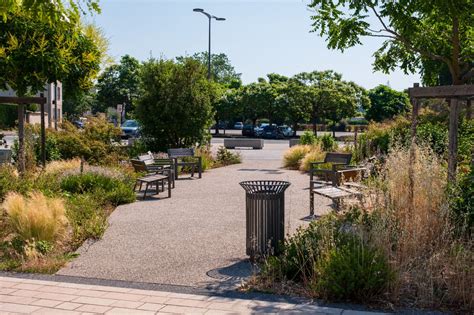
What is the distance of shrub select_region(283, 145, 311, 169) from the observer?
18109mm

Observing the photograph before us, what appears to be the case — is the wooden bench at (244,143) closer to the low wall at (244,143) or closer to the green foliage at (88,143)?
the low wall at (244,143)

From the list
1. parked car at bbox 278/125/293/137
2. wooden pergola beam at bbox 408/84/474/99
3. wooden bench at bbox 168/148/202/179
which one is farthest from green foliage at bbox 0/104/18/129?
wooden pergola beam at bbox 408/84/474/99

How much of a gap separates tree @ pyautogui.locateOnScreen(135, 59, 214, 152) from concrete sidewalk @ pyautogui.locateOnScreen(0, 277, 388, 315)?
42.8ft

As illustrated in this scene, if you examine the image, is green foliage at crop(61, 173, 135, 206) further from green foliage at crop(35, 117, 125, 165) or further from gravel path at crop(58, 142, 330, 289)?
green foliage at crop(35, 117, 125, 165)

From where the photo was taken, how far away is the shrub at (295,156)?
18.1 metres

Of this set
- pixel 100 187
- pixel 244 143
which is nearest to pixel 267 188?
pixel 100 187

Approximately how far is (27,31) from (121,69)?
49.5m

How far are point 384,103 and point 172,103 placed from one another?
178 feet

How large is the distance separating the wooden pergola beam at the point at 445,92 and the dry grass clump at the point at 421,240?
2.32 ft

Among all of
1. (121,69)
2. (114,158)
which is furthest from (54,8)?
(121,69)

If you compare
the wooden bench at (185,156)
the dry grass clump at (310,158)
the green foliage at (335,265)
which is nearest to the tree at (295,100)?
the dry grass clump at (310,158)

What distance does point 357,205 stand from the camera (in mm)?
7012

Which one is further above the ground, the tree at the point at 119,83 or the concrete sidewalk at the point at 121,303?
the tree at the point at 119,83

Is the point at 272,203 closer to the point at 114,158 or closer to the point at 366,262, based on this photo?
the point at 366,262
